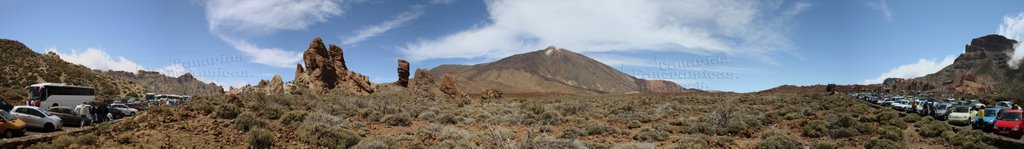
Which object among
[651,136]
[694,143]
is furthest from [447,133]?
[694,143]

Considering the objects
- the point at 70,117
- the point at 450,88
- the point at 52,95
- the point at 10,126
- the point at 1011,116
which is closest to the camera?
the point at 10,126

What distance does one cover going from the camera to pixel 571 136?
17844 millimetres

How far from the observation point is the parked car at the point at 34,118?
1789 cm

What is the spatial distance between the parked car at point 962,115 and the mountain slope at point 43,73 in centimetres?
6693

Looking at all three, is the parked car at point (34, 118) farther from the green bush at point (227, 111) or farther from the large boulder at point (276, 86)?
the large boulder at point (276, 86)

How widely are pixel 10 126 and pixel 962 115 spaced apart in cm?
3671

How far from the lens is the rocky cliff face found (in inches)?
1751

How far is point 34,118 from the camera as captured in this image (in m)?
18.1

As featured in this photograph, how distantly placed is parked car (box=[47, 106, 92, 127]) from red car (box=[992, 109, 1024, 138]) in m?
34.7

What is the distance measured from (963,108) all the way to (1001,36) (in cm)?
23029

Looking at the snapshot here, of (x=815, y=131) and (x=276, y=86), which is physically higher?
(x=276, y=86)

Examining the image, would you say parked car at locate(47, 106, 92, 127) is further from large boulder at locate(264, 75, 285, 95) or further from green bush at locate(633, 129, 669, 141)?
green bush at locate(633, 129, 669, 141)

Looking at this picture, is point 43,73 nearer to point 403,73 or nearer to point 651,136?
point 403,73

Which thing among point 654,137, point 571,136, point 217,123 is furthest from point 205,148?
point 654,137
